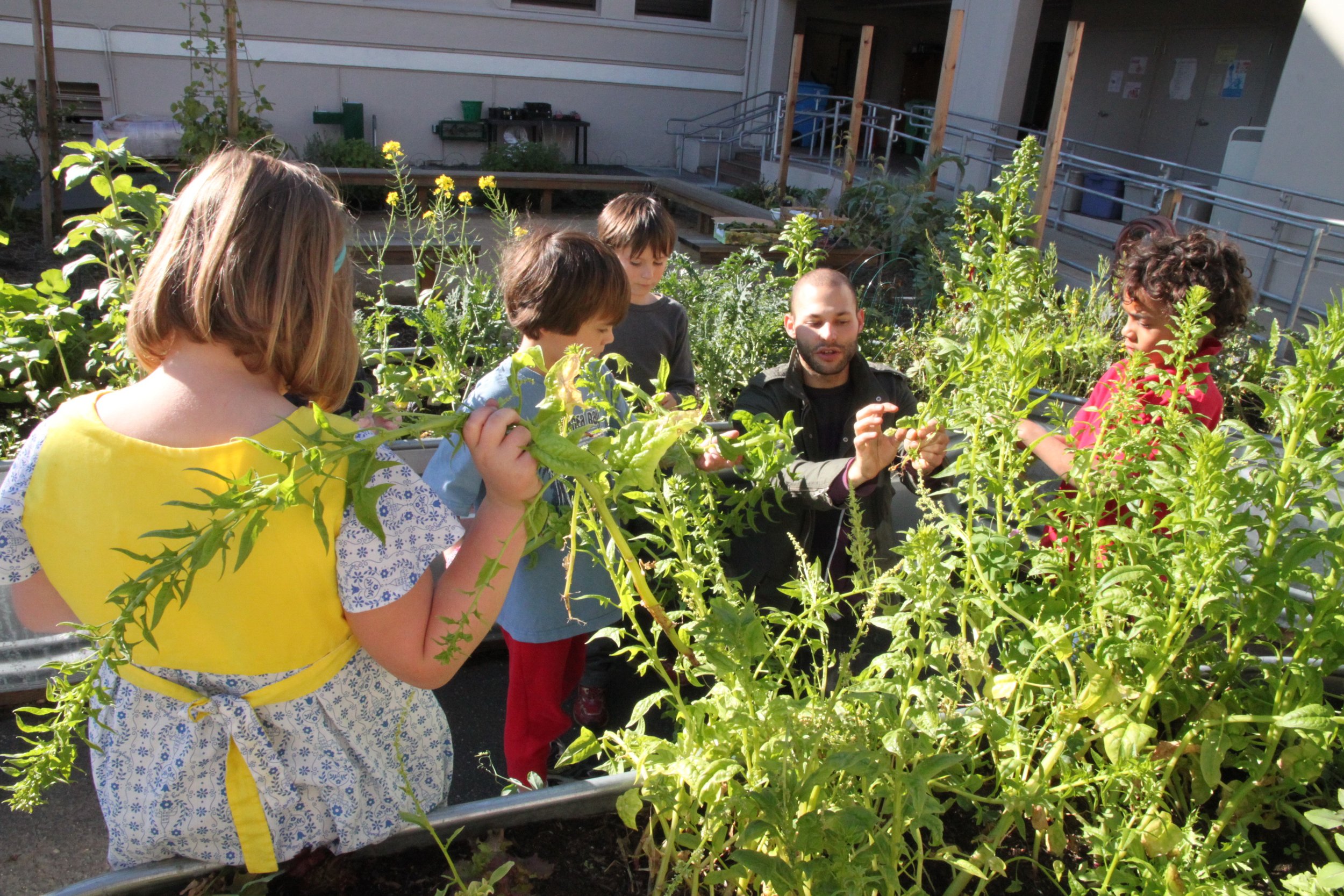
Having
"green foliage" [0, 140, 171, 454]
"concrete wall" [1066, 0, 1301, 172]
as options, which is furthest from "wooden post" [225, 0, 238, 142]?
"concrete wall" [1066, 0, 1301, 172]

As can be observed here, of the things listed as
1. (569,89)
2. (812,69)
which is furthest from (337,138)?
(812,69)

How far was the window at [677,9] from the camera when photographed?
14.4 meters

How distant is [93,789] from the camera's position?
8.63 feet

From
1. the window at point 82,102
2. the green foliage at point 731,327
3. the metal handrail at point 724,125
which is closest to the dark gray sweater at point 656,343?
Result: the green foliage at point 731,327

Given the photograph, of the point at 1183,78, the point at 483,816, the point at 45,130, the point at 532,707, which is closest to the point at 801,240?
the point at 532,707

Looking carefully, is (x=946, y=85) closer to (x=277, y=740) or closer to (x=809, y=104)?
(x=277, y=740)

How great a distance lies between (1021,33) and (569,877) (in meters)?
10.7

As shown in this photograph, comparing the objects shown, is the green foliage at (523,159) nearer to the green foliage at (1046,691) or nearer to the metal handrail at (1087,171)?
the metal handrail at (1087,171)

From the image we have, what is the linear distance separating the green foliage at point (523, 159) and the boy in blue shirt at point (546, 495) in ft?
37.6

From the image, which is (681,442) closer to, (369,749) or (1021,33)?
(369,749)

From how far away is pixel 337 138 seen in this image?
513 inches

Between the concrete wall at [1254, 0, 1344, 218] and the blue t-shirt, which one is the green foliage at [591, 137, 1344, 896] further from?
the concrete wall at [1254, 0, 1344, 218]

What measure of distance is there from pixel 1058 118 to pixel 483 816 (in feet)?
18.1

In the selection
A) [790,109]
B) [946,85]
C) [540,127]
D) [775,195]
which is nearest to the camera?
[946,85]
